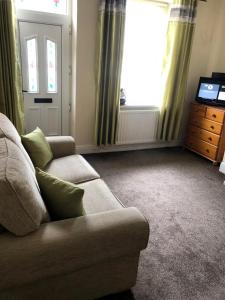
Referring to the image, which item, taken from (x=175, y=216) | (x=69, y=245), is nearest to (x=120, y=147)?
(x=175, y=216)

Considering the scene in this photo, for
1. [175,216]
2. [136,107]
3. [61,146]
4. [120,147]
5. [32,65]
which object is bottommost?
[175,216]

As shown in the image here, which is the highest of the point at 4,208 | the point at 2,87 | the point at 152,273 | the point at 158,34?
the point at 158,34

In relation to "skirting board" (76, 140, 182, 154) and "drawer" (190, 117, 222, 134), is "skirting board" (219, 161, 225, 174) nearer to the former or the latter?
"drawer" (190, 117, 222, 134)

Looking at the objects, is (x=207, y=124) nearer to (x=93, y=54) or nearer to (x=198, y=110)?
(x=198, y=110)

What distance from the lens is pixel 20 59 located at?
330cm

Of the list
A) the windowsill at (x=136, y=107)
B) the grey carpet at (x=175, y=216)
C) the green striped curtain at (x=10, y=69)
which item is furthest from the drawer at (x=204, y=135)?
the green striped curtain at (x=10, y=69)

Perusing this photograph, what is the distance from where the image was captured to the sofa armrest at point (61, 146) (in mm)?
2574

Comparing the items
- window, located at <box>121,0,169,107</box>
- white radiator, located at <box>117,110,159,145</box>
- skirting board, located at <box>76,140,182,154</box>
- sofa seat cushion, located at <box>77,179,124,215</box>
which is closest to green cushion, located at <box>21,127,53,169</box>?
sofa seat cushion, located at <box>77,179,124,215</box>

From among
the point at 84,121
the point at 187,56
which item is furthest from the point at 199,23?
the point at 84,121

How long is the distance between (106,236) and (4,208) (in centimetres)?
51

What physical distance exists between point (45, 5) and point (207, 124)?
2.92m

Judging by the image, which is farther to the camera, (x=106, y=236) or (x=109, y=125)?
(x=109, y=125)

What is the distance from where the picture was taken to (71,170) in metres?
2.25

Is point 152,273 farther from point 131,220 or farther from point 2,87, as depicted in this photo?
point 2,87
